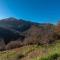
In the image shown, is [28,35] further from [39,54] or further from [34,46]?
[39,54]

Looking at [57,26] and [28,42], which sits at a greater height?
[57,26]

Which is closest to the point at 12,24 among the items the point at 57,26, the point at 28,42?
the point at 57,26

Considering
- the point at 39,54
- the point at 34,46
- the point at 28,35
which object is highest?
the point at 28,35

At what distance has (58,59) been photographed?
28.3 ft

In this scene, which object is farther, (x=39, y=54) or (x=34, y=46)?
(x=34, y=46)

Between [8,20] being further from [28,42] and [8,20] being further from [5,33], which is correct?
[28,42]

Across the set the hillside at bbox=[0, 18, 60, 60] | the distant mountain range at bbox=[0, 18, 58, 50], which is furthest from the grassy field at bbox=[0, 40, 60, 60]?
the distant mountain range at bbox=[0, 18, 58, 50]

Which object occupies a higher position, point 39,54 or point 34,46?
point 34,46

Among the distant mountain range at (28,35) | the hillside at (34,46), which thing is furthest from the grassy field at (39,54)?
the distant mountain range at (28,35)

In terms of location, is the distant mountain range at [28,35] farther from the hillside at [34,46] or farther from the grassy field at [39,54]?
the grassy field at [39,54]

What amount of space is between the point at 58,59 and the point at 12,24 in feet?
238

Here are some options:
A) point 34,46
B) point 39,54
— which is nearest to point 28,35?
point 34,46

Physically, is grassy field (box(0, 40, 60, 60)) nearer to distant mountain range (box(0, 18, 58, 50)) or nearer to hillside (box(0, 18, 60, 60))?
hillside (box(0, 18, 60, 60))

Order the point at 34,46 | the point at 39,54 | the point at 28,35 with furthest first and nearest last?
the point at 28,35
the point at 34,46
the point at 39,54
